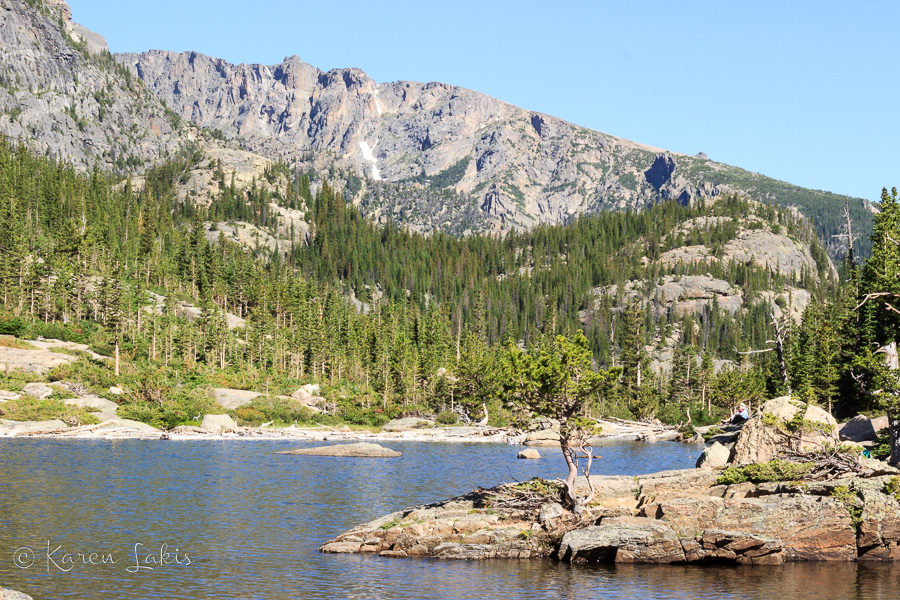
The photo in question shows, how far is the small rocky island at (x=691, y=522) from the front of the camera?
34219mm

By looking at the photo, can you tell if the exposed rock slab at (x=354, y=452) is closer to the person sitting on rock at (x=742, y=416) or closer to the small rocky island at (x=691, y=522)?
the small rocky island at (x=691, y=522)

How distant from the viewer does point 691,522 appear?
35.2m

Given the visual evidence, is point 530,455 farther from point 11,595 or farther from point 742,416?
point 11,595

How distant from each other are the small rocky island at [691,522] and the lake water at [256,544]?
102 cm

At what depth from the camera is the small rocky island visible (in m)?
34.2

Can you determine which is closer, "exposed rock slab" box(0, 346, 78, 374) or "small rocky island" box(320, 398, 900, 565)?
"small rocky island" box(320, 398, 900, 565)

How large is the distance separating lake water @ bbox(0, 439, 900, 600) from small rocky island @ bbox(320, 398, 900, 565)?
3.36ft

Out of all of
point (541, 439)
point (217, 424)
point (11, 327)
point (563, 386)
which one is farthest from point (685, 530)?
point (11, 327)

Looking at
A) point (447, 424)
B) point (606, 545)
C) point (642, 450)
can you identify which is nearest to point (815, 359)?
point (642, 450)

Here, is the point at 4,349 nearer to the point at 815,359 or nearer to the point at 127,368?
the point at 127,368

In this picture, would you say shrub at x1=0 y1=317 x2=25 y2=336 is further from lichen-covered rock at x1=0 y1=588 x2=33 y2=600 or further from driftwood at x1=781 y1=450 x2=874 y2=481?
driftwood at x1=781 y1=450 x2=874 y2=481

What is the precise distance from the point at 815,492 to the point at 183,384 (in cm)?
8872

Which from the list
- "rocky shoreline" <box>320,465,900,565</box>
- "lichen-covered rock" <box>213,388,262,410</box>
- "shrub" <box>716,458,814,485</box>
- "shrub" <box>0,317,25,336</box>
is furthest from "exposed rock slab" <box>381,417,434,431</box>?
"shrub" <box>716,458,814,485</box>

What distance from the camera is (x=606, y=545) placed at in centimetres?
3409
